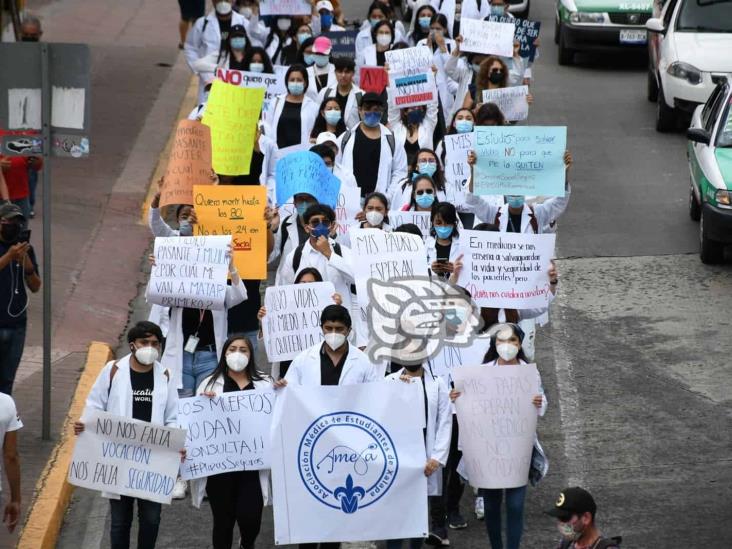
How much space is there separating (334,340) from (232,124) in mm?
4970

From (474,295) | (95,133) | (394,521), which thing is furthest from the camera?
(95,133)

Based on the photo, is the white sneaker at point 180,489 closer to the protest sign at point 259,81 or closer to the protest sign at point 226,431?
the protest sign at point 226,431

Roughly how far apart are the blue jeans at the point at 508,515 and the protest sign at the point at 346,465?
0.49 metres

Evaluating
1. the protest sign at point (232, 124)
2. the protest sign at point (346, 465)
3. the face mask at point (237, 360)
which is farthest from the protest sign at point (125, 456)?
the protest sign at point (232, 124)

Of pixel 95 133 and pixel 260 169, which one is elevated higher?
pixel 260 169

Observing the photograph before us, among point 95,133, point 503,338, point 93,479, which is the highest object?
point 503,338

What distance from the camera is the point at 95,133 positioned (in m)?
20.0

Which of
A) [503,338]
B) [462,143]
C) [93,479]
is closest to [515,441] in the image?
[503,338]

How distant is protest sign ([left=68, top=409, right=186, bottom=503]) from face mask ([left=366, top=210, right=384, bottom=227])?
322 centimetres

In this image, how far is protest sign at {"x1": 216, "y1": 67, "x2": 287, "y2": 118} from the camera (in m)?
16.3

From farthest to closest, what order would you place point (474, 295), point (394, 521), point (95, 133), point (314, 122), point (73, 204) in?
point (95, 133) → point (73, 204) → point (314, 122) → point (474, 295) → point (394, 521)

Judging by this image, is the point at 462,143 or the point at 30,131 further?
the point at 462,143

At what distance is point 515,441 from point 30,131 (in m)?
4.10

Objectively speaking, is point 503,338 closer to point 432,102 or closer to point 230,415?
point 230,415
